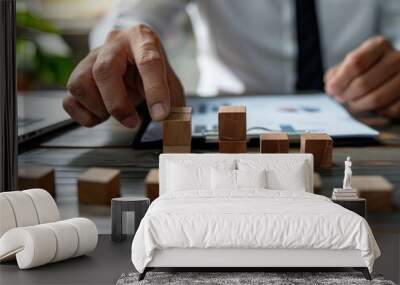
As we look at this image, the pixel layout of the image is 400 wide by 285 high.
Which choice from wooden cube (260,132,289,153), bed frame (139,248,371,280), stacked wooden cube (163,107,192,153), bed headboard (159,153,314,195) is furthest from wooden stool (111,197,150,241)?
bed frame (139,248,371,280)

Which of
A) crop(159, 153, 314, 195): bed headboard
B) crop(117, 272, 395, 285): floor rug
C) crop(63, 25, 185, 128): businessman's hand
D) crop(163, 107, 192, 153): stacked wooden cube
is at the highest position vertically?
crop(63, 25, 185, 128): businessman's hand

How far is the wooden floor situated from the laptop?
0.33ft

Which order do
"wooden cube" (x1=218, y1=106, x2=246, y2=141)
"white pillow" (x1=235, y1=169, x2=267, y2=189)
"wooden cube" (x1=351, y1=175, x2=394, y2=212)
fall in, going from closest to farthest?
"white pillow" (x1=235, y1=169, x2=267, y2=189) → "wooden cube" (x1=218, y1=106, x2=246, y2=141) → "wooden cube" (x1=351, y1=175, x2=394, y2=212)

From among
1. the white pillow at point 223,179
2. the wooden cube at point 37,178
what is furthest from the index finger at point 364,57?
the wooden cube at point 37,178

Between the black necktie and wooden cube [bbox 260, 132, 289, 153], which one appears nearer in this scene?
wooden cube [bbox 260, 132, 289, 153]

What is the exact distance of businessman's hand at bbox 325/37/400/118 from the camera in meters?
6.24

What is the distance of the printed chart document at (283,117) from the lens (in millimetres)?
6238

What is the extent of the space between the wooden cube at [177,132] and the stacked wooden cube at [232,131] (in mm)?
222

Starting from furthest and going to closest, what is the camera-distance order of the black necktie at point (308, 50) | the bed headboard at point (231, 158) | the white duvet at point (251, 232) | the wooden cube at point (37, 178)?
the wooden cube at point (37, 178), the black necktie at point (308, 50), the bed headboard at point (231, 158), the white duvet at point (251, 232)

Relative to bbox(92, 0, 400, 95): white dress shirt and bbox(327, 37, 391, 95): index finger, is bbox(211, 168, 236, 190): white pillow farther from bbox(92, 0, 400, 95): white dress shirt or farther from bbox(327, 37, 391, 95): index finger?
bbox(327, 37, 391, 95): index finger

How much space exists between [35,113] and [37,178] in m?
0.47

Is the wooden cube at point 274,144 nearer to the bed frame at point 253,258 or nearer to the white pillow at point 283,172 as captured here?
the white pillow at point 283,172

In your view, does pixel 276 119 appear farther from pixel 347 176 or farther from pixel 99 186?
pixel 99 186

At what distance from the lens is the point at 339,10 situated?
6.30m
